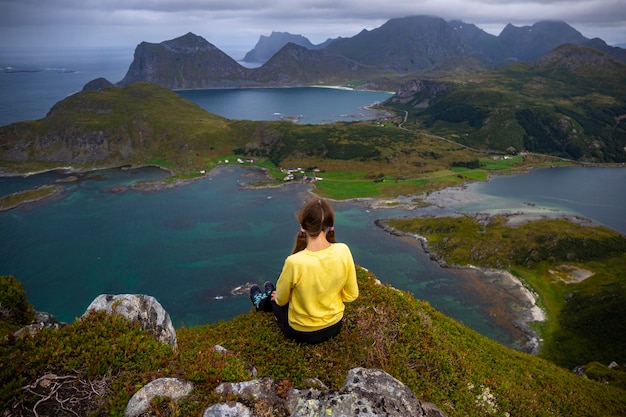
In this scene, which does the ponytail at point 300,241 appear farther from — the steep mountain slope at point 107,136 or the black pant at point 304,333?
the steep mountain slope at point 107,136

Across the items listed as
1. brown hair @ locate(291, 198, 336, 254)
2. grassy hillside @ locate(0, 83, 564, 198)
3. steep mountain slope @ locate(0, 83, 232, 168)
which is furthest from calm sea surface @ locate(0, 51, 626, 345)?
brown hair @ locate(291, 198, 336, 254)

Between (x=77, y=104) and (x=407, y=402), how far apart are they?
20886cm

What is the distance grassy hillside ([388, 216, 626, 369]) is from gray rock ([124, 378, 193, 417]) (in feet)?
186

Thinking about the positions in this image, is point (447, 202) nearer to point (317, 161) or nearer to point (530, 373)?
point (317, 161)

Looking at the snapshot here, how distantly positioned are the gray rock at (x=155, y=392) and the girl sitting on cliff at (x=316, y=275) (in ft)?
8.40

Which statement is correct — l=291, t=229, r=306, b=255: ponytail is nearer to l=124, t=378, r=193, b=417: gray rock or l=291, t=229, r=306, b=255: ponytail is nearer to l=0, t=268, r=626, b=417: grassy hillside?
l=0, t=268, r=626, b=417: grassy hillside

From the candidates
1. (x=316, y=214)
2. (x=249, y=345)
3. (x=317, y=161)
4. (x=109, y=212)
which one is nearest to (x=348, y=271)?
(x=316, y=214)

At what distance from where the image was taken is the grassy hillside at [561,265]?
51406 millimetres

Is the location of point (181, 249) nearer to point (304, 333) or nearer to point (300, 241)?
point (304, 333)

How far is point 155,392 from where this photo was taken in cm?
696

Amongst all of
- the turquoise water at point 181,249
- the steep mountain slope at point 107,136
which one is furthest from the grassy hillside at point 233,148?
the turquoise water at point 181,249

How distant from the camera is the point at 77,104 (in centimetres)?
17300

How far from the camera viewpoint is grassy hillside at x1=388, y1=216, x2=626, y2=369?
51.4 m

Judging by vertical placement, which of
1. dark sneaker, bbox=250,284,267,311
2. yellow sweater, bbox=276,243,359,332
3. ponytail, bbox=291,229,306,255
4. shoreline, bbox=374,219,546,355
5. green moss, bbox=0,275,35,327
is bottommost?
shoreline, bbox=374,219,546,355
